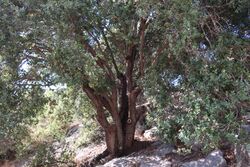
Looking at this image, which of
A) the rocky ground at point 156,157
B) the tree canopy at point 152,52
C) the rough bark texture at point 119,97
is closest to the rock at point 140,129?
the rocky ground at point 156,157

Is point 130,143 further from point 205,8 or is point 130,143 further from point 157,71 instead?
point 205,8

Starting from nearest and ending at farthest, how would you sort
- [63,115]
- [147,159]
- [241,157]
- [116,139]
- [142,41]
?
[241,157], [142,41], [147,159], [116,139], [63,115]

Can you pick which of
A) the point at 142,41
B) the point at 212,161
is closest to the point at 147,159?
the point at 212,161

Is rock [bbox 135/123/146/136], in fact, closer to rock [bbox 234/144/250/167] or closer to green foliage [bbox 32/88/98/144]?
green foliage [bbox 32/88/98/144]

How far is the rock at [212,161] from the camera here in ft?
20.8

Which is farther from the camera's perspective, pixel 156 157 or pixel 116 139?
pixel 116 139

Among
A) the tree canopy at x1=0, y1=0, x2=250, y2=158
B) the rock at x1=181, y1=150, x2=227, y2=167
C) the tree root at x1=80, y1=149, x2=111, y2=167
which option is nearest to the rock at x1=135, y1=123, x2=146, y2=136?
the tree root at x1=80, y1=149, x2=111, y2=167

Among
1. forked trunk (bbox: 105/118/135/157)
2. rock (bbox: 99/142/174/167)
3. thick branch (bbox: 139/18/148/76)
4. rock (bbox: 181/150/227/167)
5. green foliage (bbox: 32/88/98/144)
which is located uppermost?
thick branch (bbox: 139/18/148/76)

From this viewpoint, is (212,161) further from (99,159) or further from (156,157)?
(99,159)

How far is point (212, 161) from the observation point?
6.39 meters

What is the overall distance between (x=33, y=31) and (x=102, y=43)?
1969 mm

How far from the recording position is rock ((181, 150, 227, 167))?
6.33m

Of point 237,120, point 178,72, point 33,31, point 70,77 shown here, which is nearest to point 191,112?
point 237,120

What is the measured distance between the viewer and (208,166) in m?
6.30
